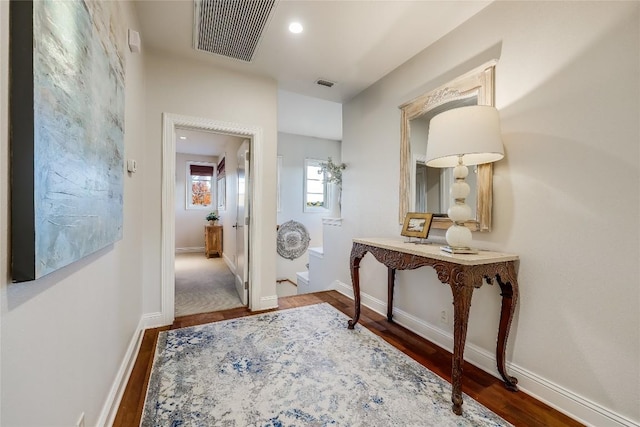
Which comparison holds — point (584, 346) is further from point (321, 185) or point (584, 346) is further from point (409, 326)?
point (321, 185)

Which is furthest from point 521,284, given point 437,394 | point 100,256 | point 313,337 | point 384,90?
point 100,256

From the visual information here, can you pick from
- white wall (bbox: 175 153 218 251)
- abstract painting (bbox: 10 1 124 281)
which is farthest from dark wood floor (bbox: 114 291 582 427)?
white wall (bbox: 175 153 218 251)

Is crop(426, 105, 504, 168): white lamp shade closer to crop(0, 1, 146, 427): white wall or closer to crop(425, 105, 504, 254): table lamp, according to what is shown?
crop(425, 105, 504, 254): table lamp

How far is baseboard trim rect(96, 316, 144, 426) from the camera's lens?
53.9 inches

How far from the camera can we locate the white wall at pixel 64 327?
0.65 meters

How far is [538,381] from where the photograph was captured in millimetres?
1661

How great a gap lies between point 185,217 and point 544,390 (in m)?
7.38

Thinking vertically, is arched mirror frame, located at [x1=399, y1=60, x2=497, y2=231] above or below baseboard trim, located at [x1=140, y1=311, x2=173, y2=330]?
above

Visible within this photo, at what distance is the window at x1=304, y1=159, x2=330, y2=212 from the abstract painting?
4.46 metres

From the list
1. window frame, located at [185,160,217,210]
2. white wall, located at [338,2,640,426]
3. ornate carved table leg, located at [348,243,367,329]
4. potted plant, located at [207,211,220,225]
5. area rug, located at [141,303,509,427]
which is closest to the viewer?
white wall, located at [338,2,640,426]

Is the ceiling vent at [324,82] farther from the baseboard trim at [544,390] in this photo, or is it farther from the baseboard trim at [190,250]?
the baseboard trim at [190,250]

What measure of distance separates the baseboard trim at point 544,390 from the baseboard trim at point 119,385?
7.32 feet

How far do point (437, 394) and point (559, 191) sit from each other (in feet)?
4.59

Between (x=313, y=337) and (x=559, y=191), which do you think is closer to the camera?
(x=559, y=191)
